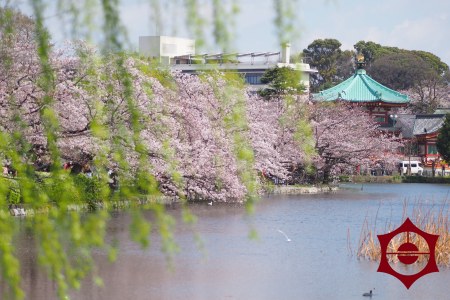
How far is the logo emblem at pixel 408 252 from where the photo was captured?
29.2 ft

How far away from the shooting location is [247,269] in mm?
9703

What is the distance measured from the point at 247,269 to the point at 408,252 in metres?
1.87

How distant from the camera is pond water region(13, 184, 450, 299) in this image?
834 cm

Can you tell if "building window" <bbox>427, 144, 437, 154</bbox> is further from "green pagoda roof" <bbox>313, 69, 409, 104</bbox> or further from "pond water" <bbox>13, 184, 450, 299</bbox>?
"pond water" <bbox>13, 184, 450, 299</bbox>

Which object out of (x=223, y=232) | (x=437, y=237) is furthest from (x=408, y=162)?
(x=437, y=237)

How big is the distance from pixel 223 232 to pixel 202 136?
3.69 m

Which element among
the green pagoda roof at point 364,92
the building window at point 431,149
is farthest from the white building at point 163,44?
the building window at point 431,149

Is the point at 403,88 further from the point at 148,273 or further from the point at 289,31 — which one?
the point at 289,31

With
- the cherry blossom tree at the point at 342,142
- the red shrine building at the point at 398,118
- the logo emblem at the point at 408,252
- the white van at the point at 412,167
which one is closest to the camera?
the logo emblem at the point at 408,252

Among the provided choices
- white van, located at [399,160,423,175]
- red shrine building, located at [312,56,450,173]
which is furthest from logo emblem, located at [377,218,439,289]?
red shrine building, located at [312,56,450,173]

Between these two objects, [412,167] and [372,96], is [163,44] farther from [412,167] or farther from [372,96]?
[372,96]

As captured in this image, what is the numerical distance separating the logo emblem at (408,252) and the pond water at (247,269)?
8 cm

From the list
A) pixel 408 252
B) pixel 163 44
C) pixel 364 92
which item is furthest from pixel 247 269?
pixel 364 92

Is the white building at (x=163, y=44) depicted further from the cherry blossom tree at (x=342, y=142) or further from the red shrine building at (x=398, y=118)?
the red shrine building at (x=398, y=118)
